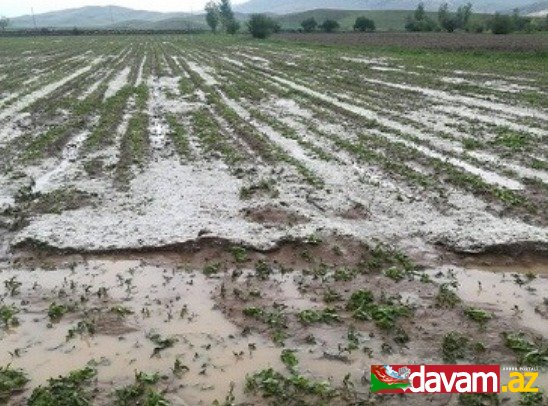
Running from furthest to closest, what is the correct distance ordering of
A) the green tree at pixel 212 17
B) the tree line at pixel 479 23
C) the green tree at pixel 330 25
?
the green tree at pixel 212 17, the green tree at pixel 330 25, the tree line at pixel 479 23

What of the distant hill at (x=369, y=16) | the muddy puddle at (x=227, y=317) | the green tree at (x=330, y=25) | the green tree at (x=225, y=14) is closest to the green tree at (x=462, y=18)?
the green tree at (x=330, y=25)

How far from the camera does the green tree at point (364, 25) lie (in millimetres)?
73625

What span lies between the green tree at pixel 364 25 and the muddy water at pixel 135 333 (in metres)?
73.1

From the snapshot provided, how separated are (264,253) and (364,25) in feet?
239

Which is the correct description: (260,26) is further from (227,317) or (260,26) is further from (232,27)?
(227,317)

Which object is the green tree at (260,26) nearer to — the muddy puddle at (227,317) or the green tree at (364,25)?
the green tree at (364,25)

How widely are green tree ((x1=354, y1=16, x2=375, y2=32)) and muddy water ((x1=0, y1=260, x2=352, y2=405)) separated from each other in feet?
240

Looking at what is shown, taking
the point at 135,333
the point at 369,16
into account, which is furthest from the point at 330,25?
the point at 135,333

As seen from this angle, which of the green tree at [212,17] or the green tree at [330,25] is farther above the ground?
the green tree at [212,17]

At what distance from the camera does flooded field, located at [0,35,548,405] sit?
16.9 feet

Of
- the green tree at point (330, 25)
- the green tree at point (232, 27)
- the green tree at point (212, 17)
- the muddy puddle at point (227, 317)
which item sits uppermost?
the green tree at point (212, 17)

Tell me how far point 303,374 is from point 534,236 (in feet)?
14.7

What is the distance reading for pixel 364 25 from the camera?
73.9 metres

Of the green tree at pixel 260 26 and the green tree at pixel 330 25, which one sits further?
the green tree at pixel 330 25
